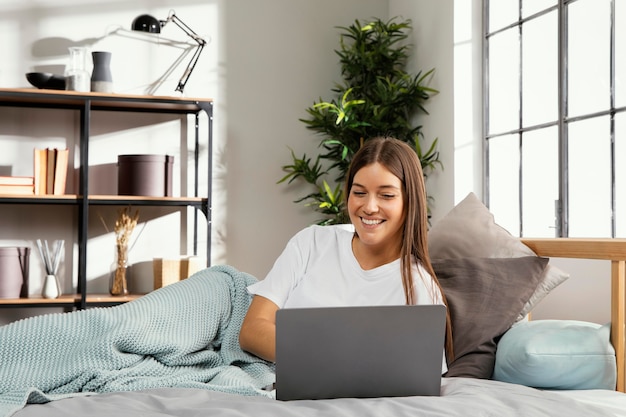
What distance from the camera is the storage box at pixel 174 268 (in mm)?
4047

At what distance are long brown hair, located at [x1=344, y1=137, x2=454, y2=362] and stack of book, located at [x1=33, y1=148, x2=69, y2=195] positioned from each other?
232cm

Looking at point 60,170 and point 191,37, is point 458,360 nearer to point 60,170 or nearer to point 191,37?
point 60,170

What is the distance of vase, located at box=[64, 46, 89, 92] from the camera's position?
395 cm

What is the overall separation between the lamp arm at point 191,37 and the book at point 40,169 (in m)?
0.78

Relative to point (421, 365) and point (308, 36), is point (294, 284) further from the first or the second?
point (308, 36)

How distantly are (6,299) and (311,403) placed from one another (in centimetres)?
285

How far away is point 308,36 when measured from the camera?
4633 mm

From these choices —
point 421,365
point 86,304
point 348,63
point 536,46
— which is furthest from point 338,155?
point 421,365

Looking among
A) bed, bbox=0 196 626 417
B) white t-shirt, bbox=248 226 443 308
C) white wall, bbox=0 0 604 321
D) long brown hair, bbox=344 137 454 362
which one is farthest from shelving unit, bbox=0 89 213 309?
long brown hair, bbox=344 137 454 362

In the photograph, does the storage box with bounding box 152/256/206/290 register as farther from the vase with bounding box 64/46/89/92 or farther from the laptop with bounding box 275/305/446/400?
the laptop with bounding box 275/305/446/400

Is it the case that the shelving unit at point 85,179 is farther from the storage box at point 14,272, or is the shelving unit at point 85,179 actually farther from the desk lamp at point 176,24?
the desk lamp at point 176,24

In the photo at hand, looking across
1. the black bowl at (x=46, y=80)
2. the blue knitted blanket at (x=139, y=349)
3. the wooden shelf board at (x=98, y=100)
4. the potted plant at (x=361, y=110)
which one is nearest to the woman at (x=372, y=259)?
the blue knitted blanket at (x=139, y=349)

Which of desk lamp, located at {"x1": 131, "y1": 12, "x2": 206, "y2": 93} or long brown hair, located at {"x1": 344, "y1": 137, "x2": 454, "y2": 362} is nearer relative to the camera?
long brown hair, located at {"x1": 344, "y1": 137, "x2": 454, "y2": 362}

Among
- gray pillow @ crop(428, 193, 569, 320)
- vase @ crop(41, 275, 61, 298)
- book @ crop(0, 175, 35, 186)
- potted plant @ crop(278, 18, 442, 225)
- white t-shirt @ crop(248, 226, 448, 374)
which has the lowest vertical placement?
vase @ crop(41, 275, 61, 298)
